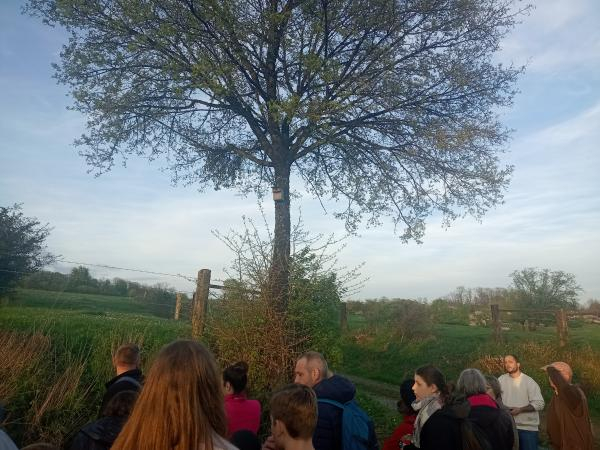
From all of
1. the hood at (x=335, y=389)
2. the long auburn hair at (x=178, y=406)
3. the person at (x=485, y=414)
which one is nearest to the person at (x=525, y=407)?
the person at (x=485, y=414)

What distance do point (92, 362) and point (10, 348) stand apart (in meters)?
1.19

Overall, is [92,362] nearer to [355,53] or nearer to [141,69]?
[141,69]

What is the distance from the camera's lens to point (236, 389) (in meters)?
4.56

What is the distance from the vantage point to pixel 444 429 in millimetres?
3764

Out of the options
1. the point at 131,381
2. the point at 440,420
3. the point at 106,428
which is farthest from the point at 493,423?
the point at 106,428

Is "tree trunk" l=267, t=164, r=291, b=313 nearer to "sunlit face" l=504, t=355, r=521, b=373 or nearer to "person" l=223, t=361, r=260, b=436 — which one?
"person" l=223, t=361, r=260, b=436

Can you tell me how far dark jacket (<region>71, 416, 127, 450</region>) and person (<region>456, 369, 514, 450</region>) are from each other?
298 centimetres

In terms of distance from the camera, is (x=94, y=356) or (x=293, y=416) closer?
(x=293, y=416)

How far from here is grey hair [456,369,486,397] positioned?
182 inches

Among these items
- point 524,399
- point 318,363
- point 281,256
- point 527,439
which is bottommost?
point 527,439

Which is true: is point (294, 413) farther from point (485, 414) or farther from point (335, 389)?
point (485, 414)

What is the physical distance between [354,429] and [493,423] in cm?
156

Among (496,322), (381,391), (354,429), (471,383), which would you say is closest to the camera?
(354,429)

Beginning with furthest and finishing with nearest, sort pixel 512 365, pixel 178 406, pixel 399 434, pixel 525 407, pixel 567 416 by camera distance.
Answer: pixel 512 365, pixel 525 407, pixel 567 416, pixel 399 434, pixel 178 406
